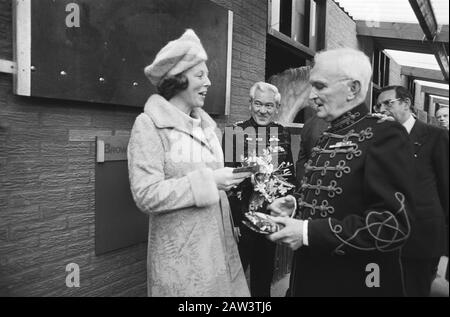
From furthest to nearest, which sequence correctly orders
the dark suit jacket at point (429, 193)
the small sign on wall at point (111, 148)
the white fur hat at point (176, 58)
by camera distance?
the small sign on wall at point (111, 148) < the white fur hat at point (176, 58) < the dark suit jacket at point (429, 193)

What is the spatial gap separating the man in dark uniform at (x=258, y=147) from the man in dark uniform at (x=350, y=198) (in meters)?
0.99

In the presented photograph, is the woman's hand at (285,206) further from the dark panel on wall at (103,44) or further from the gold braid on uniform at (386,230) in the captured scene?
the dark panel on wall at (103,44)

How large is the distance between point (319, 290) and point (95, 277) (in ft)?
4.25

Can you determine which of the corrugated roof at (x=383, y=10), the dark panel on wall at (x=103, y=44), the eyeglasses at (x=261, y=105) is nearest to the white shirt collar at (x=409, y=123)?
the corrugated roof at (x=383, y=10)

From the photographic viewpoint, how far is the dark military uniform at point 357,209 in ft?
3.48

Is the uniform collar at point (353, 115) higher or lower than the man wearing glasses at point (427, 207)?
higher

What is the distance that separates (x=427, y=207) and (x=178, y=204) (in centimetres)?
79

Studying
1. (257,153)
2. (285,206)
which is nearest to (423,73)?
(285,206)

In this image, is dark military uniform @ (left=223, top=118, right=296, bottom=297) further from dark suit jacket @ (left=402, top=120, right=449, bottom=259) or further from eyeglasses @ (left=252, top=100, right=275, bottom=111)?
dark suit jacket @ (left=402, top=120, right=449, bottom=259)

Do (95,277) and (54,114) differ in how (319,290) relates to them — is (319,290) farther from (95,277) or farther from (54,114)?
(54,114)

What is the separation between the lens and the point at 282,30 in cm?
404

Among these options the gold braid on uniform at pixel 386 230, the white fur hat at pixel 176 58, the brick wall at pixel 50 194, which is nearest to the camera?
the gold braid on uniform at pixel 386 230

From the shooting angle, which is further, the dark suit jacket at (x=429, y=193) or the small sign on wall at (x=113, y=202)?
the small sign on wall at (x=113, y=202)
